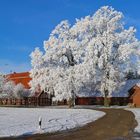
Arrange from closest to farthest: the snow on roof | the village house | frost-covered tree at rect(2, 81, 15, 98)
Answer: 1. the village house
2. the snow on roof
3. frost-covered tree at rect(2, 81, 15, 98)

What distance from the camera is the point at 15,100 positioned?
394ft

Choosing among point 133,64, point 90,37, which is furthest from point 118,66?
point 90,37

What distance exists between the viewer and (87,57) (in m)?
80.2

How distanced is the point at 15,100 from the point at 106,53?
47.5m

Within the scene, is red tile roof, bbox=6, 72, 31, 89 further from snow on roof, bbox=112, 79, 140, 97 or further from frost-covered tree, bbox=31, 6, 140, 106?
frost-covered tree, bbox=31, 6, 140, 106

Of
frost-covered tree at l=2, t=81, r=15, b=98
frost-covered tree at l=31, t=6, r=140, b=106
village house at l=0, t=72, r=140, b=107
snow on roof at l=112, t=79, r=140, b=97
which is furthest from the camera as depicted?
frost-covered tree at l=2, t=81, r=15, b=98

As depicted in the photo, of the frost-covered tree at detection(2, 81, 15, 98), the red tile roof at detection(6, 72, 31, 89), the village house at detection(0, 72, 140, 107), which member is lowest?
the village house at detection(0, 72, 140, 107)

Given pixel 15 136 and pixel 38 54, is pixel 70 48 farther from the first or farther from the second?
pixel 15 136

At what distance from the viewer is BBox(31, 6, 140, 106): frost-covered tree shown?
7888 cm

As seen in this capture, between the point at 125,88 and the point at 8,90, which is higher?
the point at 8,90

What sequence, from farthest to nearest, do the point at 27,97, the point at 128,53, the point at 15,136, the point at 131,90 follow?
the point at 27,97 → the point at 131,90 → the point at 128,53 → the point at 15,136

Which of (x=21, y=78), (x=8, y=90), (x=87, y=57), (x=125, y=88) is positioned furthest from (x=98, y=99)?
(x=21, y=78)

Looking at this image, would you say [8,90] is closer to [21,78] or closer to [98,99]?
[21,78]

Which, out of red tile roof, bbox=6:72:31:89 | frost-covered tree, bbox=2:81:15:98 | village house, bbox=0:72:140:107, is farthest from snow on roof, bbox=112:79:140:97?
red tile roof, bbox=6:72:31:89
